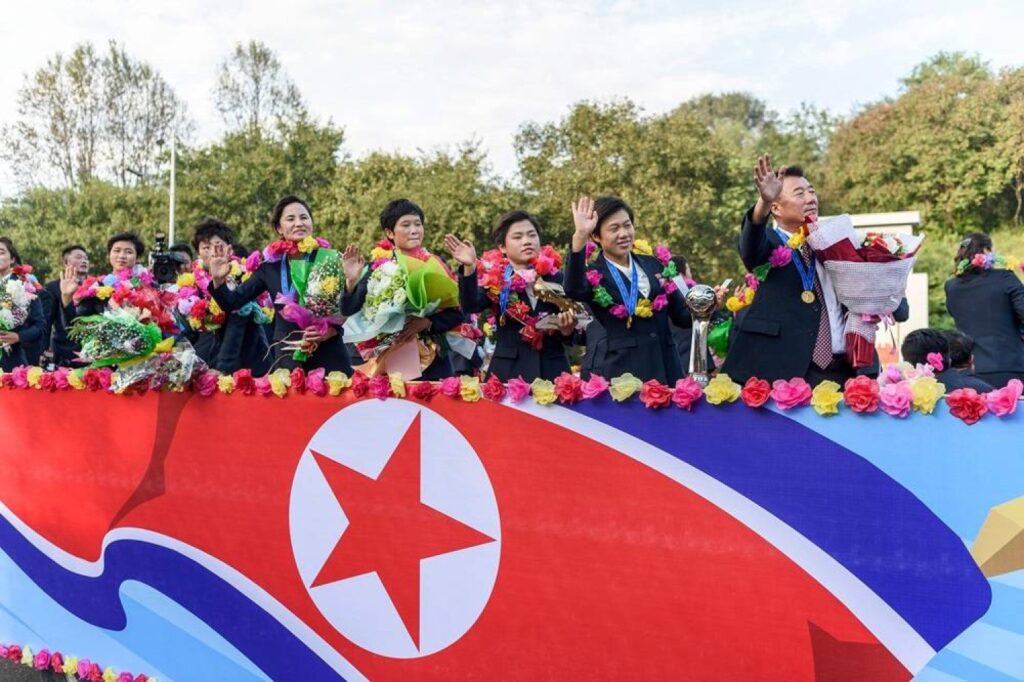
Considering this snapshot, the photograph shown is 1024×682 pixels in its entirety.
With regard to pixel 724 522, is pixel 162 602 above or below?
below

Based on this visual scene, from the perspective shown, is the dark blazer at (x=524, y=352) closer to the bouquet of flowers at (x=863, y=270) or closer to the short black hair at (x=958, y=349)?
A: the bouquet of flowers at (x=863, y=270)

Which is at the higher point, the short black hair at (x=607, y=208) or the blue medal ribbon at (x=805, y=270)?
the short black hair at (x=607, y=208)

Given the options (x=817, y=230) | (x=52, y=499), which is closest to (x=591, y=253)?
(x=817, y=230)

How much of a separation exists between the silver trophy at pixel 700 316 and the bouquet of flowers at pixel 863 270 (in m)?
0.63

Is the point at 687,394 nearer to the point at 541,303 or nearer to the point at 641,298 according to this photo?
the point at 641,298

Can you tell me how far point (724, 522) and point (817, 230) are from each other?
1195 millimetres

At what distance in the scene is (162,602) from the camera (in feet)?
11.9

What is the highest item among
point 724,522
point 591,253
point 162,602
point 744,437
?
point 591,253

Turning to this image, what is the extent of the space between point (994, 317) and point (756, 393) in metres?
4.44

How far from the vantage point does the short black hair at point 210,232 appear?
18.0 ft

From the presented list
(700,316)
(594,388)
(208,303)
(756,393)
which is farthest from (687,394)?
(208,303)

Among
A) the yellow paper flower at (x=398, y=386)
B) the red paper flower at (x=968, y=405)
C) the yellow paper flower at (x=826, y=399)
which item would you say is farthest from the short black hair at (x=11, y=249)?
the red paper flower at (x=968, y=405)

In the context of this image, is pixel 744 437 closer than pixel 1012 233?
Yes

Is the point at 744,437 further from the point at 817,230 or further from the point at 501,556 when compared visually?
the point at 817,230
